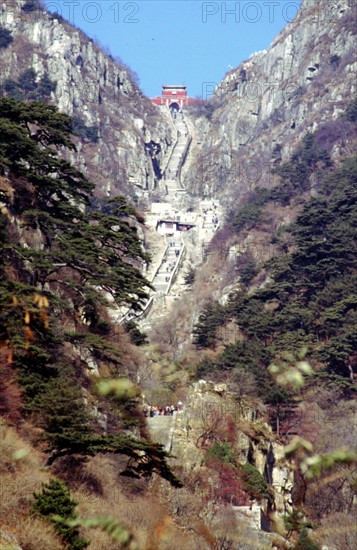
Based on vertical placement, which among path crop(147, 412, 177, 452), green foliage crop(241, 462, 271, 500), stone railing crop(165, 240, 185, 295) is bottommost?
green foliage crop(241, 462, 271, 500)

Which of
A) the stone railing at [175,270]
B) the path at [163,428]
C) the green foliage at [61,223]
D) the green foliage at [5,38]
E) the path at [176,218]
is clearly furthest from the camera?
the green foliage at [5,38]

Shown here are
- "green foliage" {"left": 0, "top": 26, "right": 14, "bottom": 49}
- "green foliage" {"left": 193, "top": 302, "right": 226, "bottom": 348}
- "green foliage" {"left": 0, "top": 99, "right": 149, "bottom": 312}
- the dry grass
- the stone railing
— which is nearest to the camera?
the dry grass

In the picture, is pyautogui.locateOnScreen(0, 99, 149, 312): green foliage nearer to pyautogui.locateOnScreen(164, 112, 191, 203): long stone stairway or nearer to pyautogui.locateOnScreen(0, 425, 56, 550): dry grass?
pyautogui.locateOnScreen(0, 425, 56, 550): dry grass

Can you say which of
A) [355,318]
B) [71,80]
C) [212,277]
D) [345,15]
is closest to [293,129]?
[345,15]

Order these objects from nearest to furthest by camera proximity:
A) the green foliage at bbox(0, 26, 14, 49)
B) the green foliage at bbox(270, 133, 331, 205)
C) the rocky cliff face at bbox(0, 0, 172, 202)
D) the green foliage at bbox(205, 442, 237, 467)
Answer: the green foliage at bbox(205, 442, 237, 467) < the green foliage at bbox(270, 133, 331, 205) < the rocky cliff face at bbox(0, 0, 172, 202) < the green foliage at bbox(0, 26, 14, 49)

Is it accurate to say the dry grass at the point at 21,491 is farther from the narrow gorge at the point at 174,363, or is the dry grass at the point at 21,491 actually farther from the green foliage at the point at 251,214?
the green foliage at the point at 251,214

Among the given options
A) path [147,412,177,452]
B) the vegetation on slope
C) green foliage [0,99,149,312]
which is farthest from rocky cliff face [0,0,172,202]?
path [147,412,177,452]

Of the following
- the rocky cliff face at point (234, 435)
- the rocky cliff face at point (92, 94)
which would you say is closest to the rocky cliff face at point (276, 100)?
the rocky cliff face at point (92, 94)
